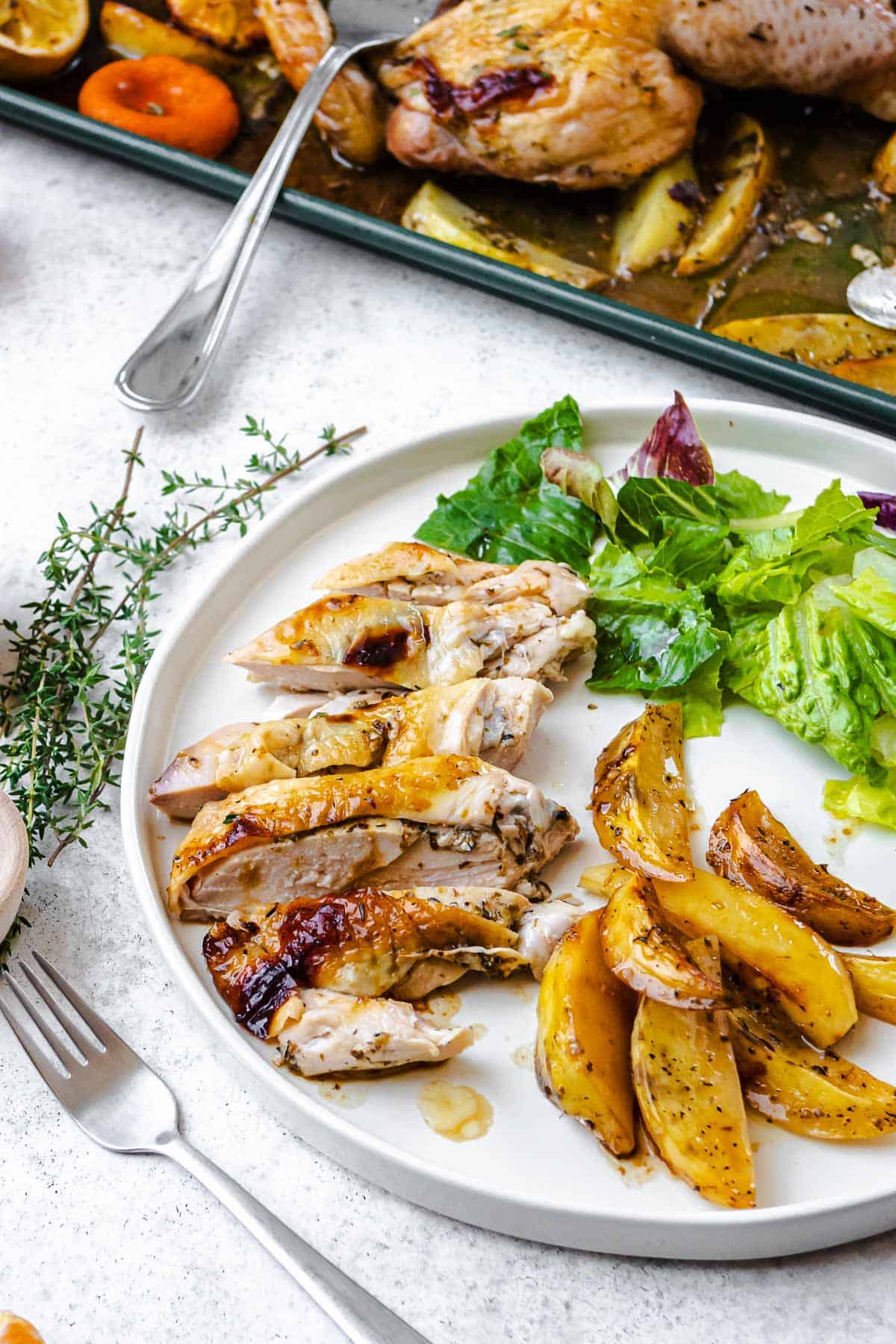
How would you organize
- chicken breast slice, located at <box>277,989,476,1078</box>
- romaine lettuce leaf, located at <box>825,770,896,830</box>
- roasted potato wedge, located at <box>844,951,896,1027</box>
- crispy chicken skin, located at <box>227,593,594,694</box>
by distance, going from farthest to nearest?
crispy chicken skin, located at <box>227,593,594,694</box>, romaine lettuce leaf, located at <box>825,770,896,830</box>, roasted potato wedge, located at <box>844,951,896,1027</box>, chicken breast slice, located at <box>277,989,476,1078</box>

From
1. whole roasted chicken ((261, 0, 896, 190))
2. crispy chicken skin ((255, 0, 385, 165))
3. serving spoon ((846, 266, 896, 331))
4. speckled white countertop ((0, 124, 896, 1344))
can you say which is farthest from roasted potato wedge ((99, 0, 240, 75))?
serving spoon ((846, 266, 896, 331))

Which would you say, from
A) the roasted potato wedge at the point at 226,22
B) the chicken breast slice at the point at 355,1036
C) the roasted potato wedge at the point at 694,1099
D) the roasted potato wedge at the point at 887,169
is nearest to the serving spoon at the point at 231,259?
the roasted potato wedge at the point at 226,22

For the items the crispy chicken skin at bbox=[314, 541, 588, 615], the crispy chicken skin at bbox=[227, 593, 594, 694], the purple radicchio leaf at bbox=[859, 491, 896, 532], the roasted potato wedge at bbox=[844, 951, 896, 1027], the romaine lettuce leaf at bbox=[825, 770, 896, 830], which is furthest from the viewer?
the purple radicchio leaf at bbox=[859, 491, 896, 532]

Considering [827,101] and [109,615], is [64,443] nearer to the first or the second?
[109,615]

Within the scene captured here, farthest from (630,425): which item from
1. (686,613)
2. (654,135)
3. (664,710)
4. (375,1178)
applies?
(375,1178)

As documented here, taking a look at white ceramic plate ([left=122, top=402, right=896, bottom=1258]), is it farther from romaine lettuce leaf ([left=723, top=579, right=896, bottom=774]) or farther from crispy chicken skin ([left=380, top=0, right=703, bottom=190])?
crispy chicken skin ([left=380, top=0, right=703, bottom=190])

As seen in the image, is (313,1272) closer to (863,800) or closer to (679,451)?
(863,800)

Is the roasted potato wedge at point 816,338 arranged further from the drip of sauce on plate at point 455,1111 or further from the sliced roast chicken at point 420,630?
the drip of sauce on plate at point 455,1111
